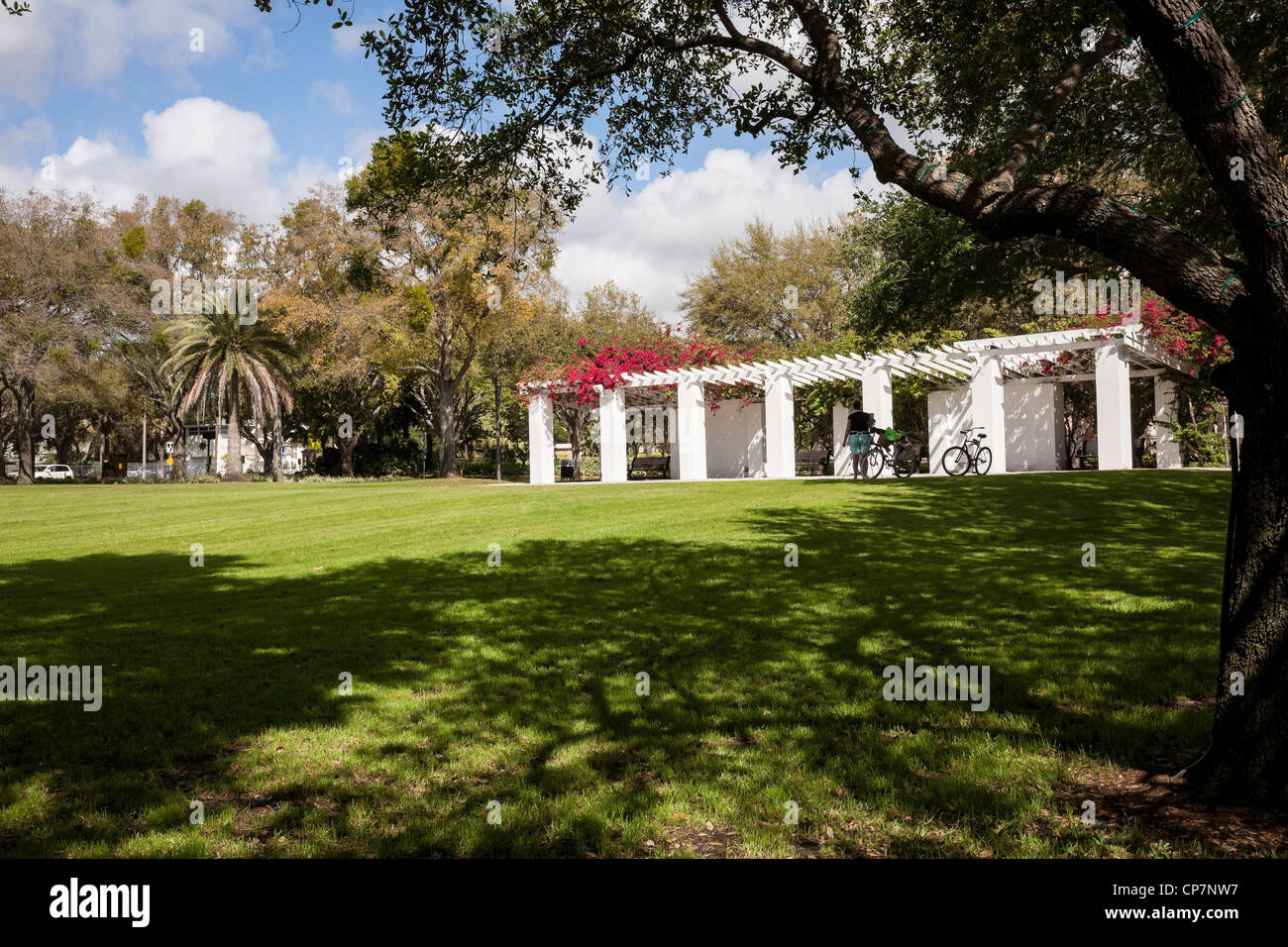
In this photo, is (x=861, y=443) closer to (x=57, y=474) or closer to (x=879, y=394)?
(x=879, y=394)

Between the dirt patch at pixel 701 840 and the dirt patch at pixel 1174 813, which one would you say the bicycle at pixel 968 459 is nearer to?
the dirt patch at pixel 1174 813

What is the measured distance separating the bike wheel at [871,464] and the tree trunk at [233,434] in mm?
32700

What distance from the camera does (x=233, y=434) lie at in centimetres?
4275

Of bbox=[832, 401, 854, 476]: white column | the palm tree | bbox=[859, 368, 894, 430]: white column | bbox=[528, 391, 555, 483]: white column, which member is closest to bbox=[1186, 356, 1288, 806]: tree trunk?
bbox=[859, 368, 894, 430]: white column

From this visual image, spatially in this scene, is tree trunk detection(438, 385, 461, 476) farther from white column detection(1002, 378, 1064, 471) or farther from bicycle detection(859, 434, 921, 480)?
white column detection(1002, 378, 1064, 471)

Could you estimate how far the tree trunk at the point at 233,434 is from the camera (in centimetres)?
4109

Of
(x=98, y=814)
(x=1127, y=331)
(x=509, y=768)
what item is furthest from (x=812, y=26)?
(x=1127, y=331)

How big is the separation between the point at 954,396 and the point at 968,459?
2960 mm

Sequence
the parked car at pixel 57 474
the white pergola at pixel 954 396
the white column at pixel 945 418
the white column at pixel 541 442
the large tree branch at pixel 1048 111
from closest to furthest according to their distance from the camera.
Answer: the large tree branch at pixel 1048 111 < the white pergola at pixel 954 396 < the white column at pixel 945 418 < the white column at pixel 541 442 < the parked car at pixel 57 474

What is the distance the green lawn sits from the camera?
3205 millimetres

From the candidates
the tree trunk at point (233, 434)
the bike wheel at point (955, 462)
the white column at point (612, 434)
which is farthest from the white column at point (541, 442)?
the tree trunk at point (233, 434)

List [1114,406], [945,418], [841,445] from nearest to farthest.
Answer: [1114,406], [945,418], [841,445]

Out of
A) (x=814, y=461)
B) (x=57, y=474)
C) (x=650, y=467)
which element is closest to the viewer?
(x=814, y=461)

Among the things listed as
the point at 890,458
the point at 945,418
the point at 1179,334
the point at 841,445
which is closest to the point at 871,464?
the point at 890,458
